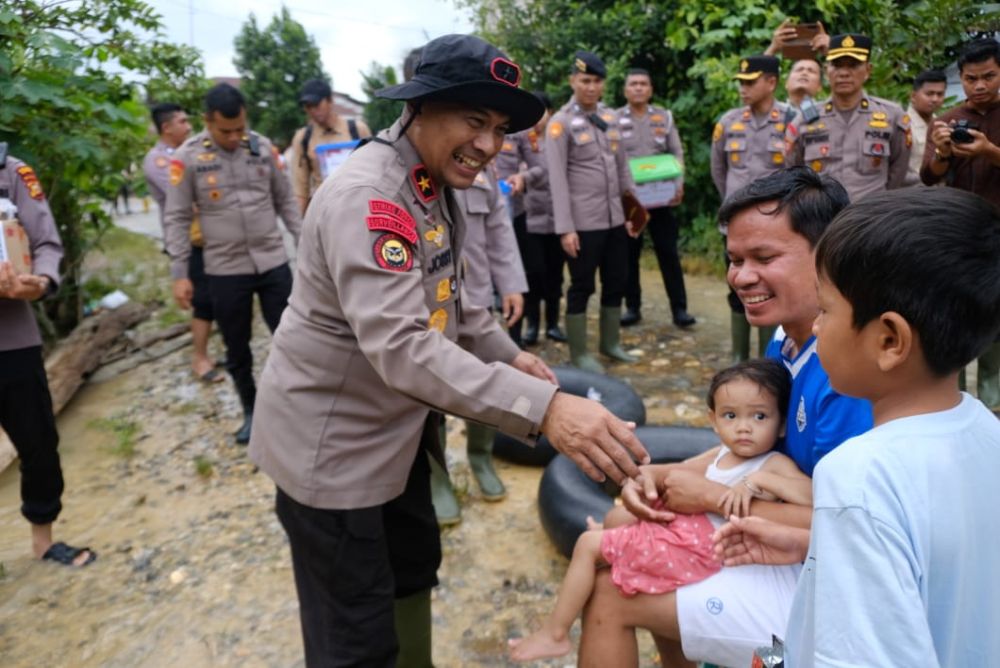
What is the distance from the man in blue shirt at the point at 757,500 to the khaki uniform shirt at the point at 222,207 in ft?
10.4

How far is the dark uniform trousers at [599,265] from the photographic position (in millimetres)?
5152

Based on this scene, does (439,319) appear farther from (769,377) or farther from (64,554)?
(64,554)

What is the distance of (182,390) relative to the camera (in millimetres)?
5512

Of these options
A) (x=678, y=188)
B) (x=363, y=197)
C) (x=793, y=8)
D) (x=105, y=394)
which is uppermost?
(x=793, y=8)

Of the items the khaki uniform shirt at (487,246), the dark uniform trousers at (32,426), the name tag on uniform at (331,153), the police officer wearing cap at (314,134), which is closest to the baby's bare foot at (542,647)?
the khaki uniform shirt at (487,246)

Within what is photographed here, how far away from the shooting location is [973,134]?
3.58 metres

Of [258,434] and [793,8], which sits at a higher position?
[793,8]

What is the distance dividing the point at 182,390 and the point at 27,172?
2.80 metres

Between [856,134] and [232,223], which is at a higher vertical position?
[856,134]

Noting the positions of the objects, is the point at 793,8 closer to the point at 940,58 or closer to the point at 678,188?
the point at 940,58

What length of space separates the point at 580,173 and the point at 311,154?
2.04 meters

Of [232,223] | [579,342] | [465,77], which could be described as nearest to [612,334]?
[579,342]

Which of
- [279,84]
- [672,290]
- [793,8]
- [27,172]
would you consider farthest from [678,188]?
[279,84]

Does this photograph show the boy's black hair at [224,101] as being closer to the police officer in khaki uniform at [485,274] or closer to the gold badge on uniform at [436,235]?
the police officer in khaki uniform at [485,274]
